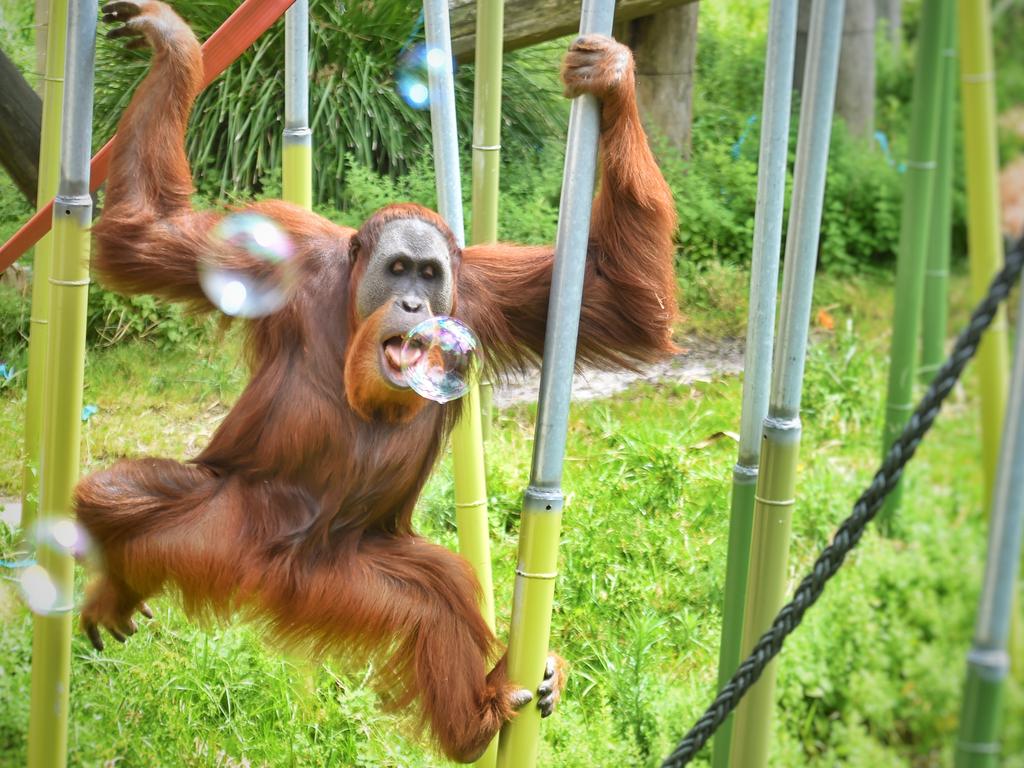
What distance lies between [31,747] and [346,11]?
14.9 feet

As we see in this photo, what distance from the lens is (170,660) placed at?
3686mm

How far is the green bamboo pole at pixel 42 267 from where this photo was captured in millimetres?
3564

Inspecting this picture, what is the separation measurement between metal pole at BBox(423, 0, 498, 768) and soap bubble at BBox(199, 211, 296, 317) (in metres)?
0.46

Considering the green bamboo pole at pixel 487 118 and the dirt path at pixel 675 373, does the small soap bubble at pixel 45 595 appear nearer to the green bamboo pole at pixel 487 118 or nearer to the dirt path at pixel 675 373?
the green bamboo pole at pixel 487 118

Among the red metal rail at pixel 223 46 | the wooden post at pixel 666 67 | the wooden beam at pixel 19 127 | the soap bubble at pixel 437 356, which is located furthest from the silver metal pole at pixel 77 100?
the wooden post at pixel 666 67

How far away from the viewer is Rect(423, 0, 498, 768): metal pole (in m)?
3.01

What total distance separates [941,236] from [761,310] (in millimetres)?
558

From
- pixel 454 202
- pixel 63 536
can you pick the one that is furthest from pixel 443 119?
pixel 63 536

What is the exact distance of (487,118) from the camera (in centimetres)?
357

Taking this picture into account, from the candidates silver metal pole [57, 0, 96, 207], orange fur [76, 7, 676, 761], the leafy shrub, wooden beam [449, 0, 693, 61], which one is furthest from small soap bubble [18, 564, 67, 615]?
wooden beam [449, 0, 693, 61]

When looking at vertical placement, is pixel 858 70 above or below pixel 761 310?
above

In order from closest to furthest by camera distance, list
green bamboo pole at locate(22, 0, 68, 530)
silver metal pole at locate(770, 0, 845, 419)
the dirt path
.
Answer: silver metal pole at locate(770, 0, 845, 419) → green bamboo pole at locate(22, 0, 68, 530) → the dirt path

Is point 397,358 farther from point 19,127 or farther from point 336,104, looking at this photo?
point 336,104

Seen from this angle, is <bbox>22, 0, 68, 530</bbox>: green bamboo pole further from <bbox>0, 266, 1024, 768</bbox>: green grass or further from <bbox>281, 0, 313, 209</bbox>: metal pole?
<bbox>281, 0, 313, 209</bbox>: metal pole
